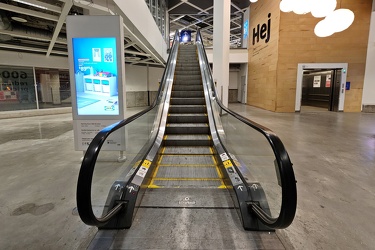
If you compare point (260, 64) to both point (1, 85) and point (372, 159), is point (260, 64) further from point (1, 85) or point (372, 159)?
point (1, 85)

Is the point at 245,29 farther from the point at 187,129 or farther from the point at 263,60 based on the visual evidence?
the point at 187,129

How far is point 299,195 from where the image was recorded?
2.51m

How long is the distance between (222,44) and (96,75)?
18.0 ft

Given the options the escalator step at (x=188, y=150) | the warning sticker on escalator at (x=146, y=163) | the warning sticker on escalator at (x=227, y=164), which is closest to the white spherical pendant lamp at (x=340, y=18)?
the escalator step at (x=188, y=150)

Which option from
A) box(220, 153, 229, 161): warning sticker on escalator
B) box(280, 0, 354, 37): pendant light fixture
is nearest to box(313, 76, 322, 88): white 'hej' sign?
box(280, 0, 354, 37): pendant light fixture

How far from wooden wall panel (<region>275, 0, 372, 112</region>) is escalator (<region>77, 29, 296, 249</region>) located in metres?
A: 6.09

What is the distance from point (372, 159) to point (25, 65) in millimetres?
12380

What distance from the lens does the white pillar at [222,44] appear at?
7.48 m

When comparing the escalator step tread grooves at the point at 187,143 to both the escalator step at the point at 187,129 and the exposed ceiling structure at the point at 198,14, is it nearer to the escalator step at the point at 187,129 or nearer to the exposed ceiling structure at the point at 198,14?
the escalator step at the point at 187,129

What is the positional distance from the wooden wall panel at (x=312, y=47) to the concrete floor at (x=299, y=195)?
464 centimetres

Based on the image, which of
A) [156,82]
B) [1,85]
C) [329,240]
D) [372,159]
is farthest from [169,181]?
[156,82]

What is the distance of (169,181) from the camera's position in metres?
2.78

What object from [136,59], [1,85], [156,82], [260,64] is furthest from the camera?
[156,82]

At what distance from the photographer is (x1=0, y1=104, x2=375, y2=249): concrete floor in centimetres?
181
